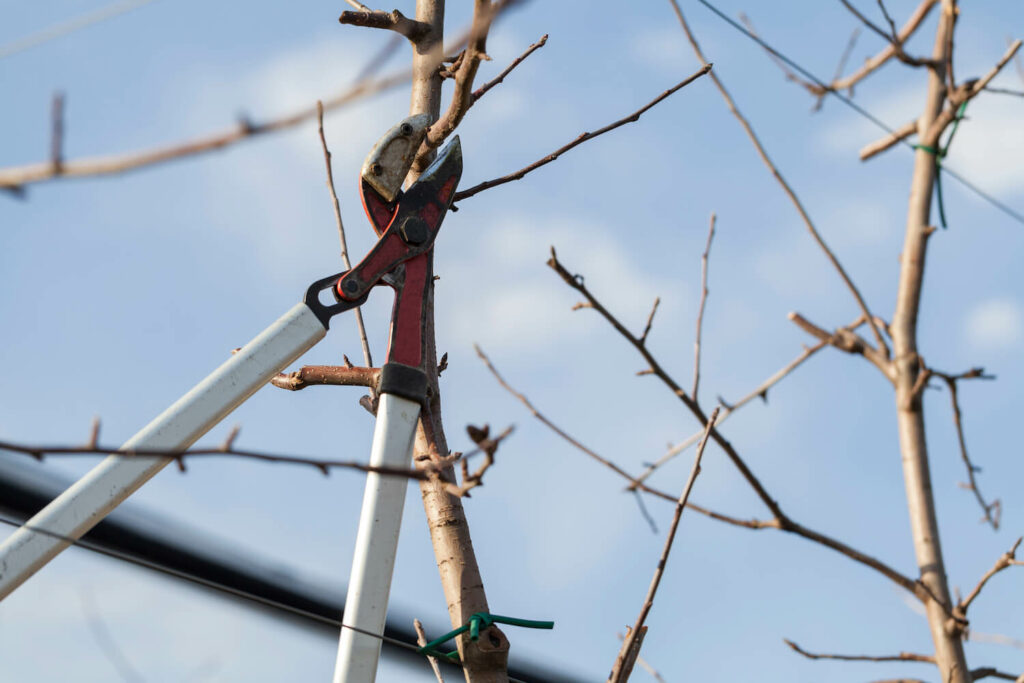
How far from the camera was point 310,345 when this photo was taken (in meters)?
1.82

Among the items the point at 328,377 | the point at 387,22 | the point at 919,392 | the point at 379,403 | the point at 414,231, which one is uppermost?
the point at 387,22

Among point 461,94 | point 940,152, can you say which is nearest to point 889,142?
point 940,152

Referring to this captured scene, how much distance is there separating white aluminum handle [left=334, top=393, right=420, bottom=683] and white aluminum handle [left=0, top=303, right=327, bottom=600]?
21cm

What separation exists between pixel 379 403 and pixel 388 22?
1.21 m

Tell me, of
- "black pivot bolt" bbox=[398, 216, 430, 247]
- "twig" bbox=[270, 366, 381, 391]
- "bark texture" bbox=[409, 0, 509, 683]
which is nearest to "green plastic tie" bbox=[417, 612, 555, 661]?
"bark texture" bbox=[409, 0, 509, 683]

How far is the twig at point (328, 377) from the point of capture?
2.06m

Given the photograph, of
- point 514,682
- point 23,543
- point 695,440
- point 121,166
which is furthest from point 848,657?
point 121,166

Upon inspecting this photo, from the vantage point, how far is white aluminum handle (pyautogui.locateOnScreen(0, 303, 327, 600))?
155cm

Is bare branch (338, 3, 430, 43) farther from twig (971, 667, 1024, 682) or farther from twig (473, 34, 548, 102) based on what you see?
twig (971, 667, 1024, 682)

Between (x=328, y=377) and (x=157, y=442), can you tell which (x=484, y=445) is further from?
(x=328, y=377)

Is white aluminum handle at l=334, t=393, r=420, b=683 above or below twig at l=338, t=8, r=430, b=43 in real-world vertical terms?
below

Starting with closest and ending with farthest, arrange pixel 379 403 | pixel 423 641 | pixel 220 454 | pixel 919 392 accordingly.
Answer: pixel 220 454 < pixel 379 403 < pixel 423 641 < pixel 919 392

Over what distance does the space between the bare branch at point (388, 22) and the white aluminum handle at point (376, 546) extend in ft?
3.84

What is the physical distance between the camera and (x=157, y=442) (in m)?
1.64
